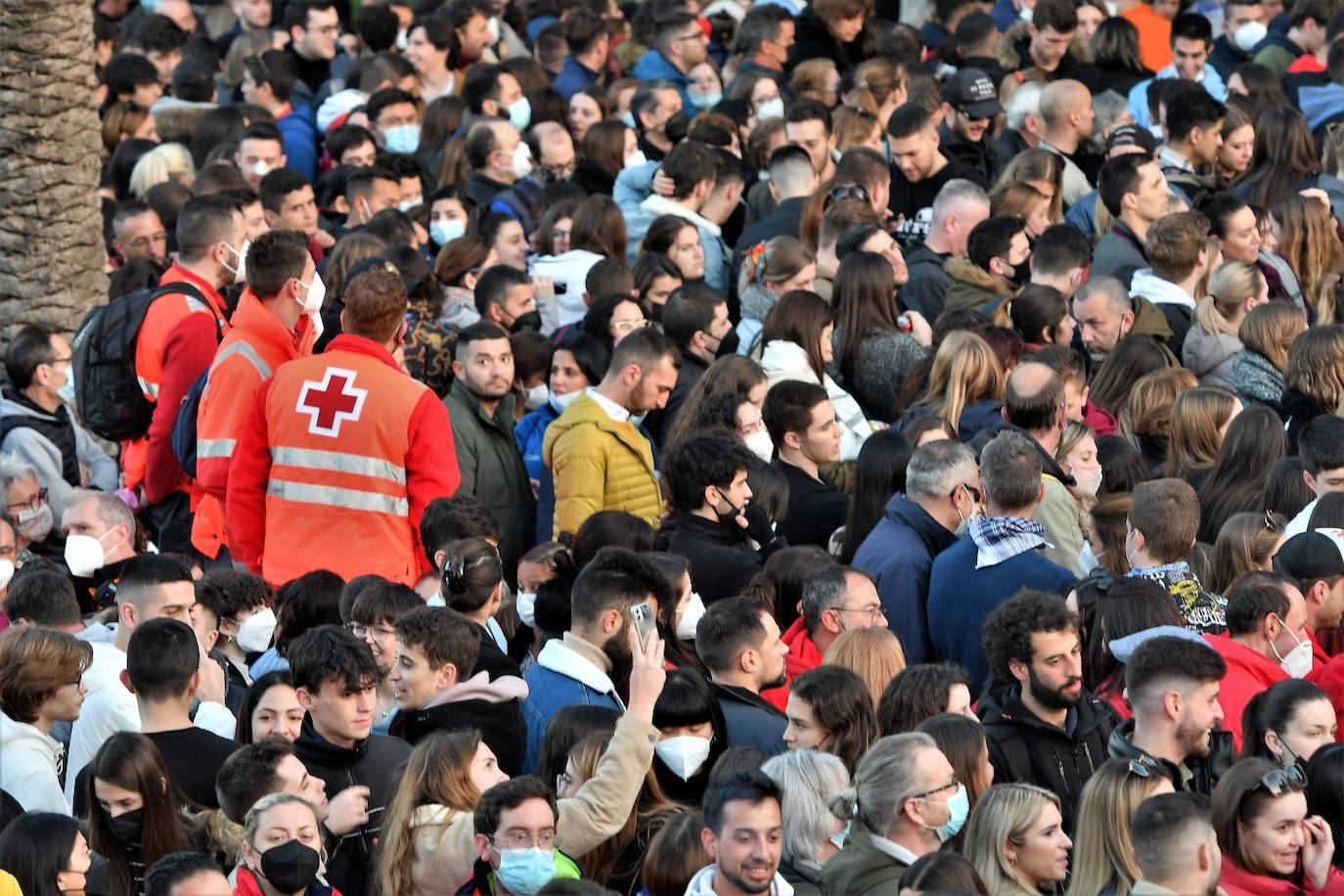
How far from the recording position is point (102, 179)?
1584 cm

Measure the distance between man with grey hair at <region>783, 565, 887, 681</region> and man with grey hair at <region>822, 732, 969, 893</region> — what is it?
1.65 metres

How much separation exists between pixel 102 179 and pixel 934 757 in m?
10.6

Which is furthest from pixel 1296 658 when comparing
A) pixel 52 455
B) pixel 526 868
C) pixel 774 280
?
pixel 52 455

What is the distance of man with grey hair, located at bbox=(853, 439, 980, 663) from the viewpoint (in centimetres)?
893

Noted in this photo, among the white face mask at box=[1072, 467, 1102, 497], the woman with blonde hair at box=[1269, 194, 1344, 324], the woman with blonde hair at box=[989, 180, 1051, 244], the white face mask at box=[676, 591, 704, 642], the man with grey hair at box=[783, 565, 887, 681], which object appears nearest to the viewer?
the man with grey hair at box=[783, 565, 887, 681]

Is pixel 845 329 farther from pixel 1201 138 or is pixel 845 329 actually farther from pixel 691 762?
pixel 691 762

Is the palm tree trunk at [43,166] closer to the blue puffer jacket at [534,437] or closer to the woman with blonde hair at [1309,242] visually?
the blue puffer jacket at [534,437]

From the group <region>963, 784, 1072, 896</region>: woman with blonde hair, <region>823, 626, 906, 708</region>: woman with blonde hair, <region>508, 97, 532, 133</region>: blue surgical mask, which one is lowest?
<region>508, 97, 532, 133</region>: blue surgical mask

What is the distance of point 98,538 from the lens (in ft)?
32.6

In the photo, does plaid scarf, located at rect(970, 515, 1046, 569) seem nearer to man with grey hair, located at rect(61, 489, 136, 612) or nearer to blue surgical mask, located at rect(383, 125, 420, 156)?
man with grey hair, located at rect(61, 489, 136, 612)

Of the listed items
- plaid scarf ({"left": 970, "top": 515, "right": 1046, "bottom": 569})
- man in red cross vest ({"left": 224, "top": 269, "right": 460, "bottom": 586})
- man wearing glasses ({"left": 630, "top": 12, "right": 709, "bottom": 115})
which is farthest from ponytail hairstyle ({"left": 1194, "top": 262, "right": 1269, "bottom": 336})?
man wearing glasses ({"left": 630, "top": 12, "right": 709, "bottom": 115})

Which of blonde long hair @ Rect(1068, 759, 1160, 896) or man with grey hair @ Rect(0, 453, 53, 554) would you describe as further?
man with grey hair @ Rect(0, 453, 53, 554)

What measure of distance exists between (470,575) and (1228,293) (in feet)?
14.5

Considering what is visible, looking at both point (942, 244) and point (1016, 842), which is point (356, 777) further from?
point (942, 244)
